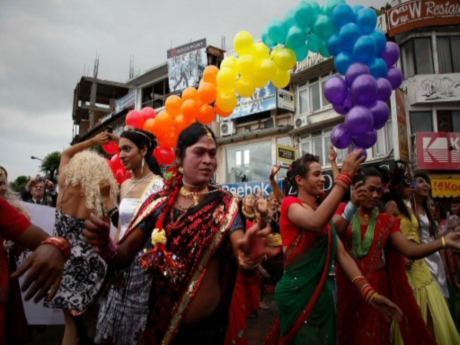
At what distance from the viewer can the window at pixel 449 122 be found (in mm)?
15320

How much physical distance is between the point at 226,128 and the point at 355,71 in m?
17.3

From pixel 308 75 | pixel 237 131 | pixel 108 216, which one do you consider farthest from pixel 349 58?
pixel 237 131

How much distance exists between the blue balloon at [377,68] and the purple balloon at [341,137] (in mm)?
939

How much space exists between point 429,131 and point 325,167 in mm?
4713

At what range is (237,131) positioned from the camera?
2144 centimetres

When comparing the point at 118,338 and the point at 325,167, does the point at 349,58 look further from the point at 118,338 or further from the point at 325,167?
the point at 325,167

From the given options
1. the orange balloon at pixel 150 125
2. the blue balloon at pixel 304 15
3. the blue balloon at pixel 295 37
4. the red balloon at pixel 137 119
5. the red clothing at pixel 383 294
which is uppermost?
the blue balloon at pixel 304 15

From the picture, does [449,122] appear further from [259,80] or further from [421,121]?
[259,80]

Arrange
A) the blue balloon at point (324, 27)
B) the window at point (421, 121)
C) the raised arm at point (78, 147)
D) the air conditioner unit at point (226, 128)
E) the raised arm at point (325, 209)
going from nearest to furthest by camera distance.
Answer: the raised arm at point (325, 209) → the raised arm at point (78, 147) → the blue balloon at point (324, 27) → the window at point (421, 121) → the air conditioner unit at point (226, 128)

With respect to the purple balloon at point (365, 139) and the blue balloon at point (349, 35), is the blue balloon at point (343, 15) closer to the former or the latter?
the blue balloon at point (349, 35)

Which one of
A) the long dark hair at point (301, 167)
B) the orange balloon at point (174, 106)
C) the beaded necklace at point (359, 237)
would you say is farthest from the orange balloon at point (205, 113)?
the beaded necklace at point (359, 237)

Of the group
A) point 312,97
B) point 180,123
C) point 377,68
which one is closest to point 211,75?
point 180,123

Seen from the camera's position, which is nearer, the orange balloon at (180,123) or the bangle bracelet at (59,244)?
the bangle bracelet at (59,244)

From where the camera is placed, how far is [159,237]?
2.06 meters
